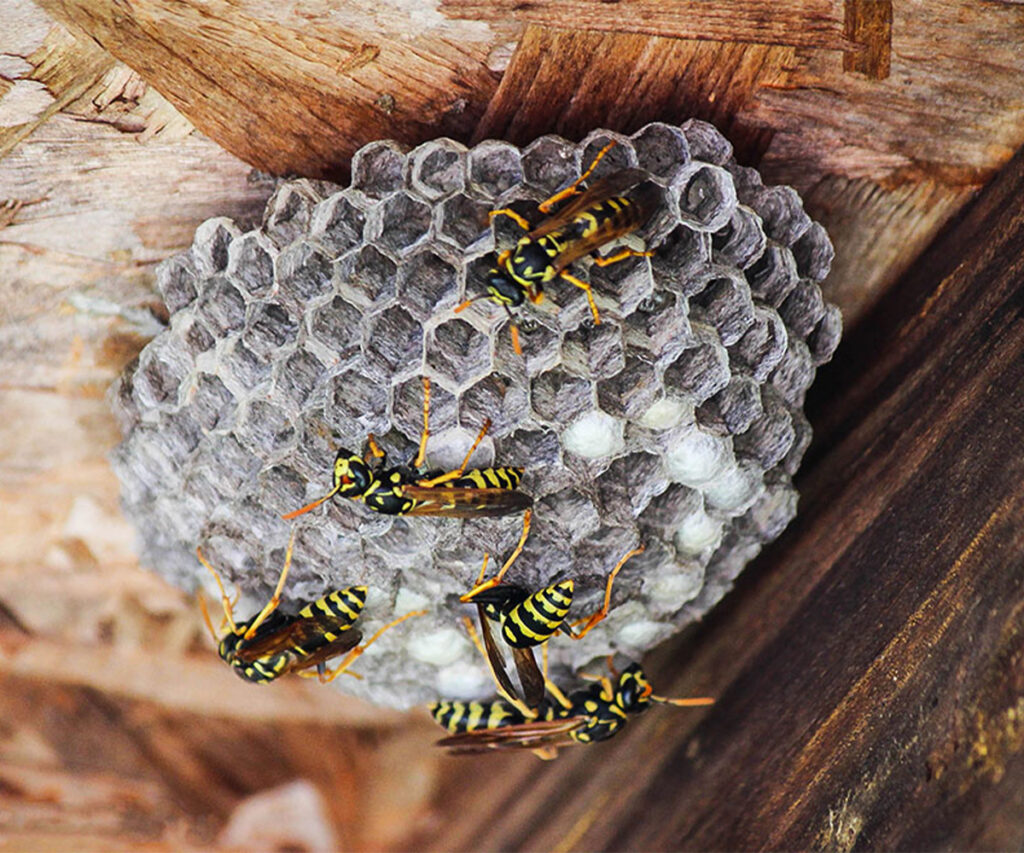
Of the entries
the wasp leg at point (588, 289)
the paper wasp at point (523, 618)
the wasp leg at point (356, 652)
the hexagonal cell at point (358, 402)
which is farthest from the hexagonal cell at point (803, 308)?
the wasp leg at point (356, 652)

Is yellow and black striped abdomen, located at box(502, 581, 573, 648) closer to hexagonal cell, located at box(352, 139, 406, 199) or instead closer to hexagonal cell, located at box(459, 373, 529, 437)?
hexagonal cell, located at box(459, 373, 529, 437)

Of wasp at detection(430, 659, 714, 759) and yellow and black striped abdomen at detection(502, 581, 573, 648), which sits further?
wasp at detection(430, 659, 714, 759)

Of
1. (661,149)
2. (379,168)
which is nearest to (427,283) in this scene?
(379,168)

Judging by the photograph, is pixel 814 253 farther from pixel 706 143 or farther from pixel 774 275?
pixel 706 143

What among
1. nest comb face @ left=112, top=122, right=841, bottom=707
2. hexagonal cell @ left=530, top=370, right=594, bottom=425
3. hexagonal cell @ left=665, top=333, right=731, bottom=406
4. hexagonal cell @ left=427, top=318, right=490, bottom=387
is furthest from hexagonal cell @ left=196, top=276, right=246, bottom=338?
hexagonal cell @ left=665, top=333, right=731, bottom=406

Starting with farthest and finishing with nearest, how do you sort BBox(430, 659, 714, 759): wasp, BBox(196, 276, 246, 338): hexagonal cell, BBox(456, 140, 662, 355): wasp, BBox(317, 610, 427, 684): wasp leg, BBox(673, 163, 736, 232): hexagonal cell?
BBox(430, 659, 714, 759): wasp
BBox(317, 610, 427, 684): wasp leg
BBox(196, 276, 246, 338): hexagonal cell
BBox(673, 163, 736, 232): hexagonal cell
BBox(456, 140, 662, 355): wasp

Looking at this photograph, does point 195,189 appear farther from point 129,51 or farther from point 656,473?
point 656,473

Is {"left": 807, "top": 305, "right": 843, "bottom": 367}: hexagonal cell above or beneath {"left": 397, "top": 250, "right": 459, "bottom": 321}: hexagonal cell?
above
